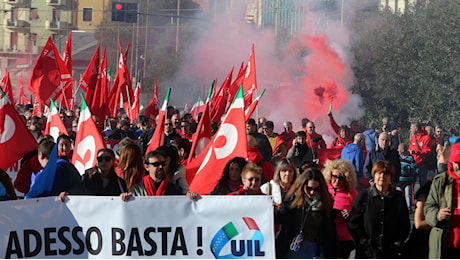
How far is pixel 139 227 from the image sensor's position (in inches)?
331

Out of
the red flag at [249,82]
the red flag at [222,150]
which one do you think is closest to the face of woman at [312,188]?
the red flag at [222,150]

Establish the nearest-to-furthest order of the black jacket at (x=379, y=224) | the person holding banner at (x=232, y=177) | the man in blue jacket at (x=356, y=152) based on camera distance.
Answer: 1. the black jacket at (x=379, y=224)
2. the person holding banner at (x=232, y=177)
3. the man in blue jacket at (x=356, y=152)

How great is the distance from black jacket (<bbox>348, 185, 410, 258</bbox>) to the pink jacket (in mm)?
211

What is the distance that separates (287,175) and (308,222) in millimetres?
1158

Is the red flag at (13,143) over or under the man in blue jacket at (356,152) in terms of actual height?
over

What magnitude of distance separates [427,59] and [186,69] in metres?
30.3

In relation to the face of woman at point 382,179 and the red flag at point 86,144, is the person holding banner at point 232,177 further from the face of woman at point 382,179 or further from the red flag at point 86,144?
the red flag at point 86,144

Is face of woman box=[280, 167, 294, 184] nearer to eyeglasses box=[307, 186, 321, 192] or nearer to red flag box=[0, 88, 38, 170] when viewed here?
eyeglasses box=[307, 186, 321, 192]

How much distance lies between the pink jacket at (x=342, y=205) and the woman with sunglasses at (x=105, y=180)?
1802 mm

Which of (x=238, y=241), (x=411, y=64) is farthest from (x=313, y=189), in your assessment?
(x=411, y=64)

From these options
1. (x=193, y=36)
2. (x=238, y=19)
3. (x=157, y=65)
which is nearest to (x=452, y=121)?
(x=238, y=19)

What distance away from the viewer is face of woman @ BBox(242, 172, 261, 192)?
8805 millimetres

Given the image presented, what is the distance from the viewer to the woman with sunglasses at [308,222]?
27.4ft

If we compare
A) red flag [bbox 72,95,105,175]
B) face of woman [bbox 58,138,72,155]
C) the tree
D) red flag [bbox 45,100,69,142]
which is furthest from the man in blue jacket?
the tree
